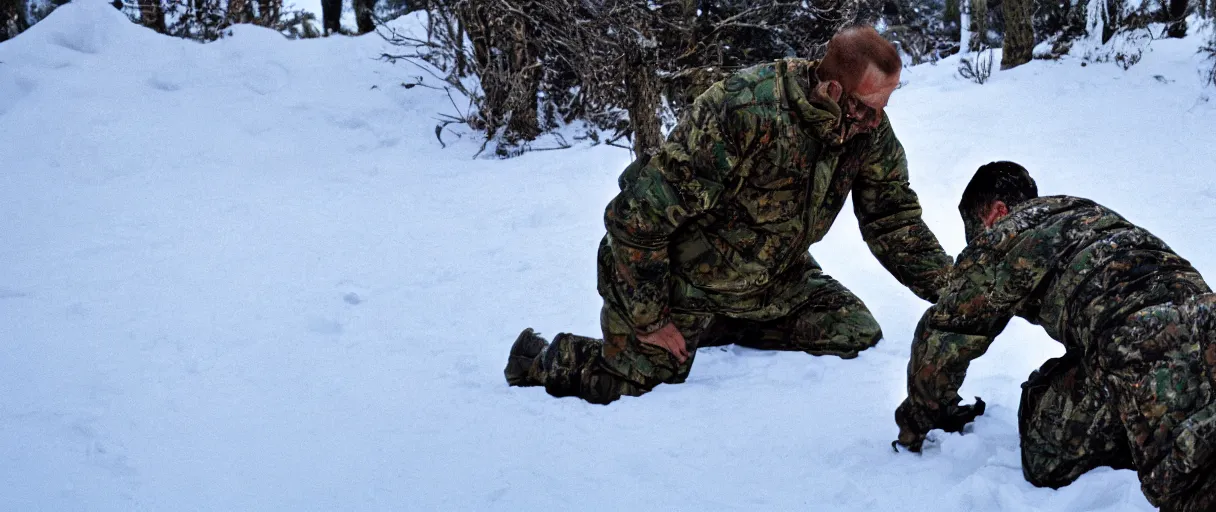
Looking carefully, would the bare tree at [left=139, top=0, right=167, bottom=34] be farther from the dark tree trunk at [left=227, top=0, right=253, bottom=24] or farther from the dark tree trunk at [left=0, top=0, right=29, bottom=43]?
the dark tree trunk at [left=0, top=0, right=29, bottom=43]

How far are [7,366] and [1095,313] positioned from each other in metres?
3.75

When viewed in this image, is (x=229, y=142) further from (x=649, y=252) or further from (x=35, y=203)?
(x=649, y=252)

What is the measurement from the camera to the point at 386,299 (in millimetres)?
4840

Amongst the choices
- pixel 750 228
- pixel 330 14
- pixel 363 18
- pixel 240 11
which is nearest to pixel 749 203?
pixel 750 228

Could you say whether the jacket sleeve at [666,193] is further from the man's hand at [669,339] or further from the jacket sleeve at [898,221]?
the jacket sleeve at [898,221]

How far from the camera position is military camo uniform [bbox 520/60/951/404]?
10.7 feet

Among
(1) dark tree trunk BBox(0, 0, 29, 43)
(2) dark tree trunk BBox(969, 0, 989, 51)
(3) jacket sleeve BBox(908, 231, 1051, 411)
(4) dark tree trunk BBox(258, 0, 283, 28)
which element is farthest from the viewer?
(4) dark tree trunk BBox(258, 0, 283, 28)

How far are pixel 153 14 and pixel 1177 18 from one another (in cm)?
1065

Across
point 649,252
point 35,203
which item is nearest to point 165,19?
point 35,203

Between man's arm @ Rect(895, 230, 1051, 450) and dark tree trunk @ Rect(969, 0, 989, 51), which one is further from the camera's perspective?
dark tree trunk @ Rect(969, 0, 989, 51)

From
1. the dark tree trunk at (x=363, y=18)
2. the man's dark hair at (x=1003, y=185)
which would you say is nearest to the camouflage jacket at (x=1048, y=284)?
the man's dark hair at (x=1003, y=185)

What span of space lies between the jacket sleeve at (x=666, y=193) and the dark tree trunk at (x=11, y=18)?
34.7 ft

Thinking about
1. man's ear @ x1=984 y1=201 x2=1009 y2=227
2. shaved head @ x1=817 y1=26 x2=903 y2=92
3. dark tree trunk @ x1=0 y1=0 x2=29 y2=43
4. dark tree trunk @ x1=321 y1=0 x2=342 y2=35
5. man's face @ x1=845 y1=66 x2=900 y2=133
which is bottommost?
dark tree trunk @ x1=321 y1=0 x2=342 y2=35

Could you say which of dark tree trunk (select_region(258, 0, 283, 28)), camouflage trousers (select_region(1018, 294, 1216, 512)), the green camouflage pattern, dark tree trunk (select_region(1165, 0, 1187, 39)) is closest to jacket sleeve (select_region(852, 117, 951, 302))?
the green camouflage pattern
